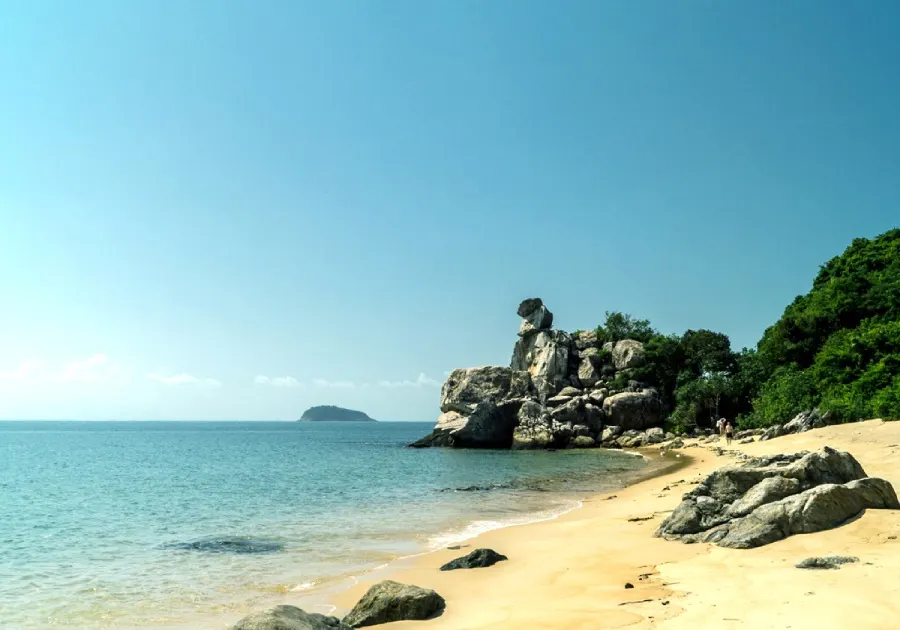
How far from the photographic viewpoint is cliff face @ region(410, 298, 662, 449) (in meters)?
69.4

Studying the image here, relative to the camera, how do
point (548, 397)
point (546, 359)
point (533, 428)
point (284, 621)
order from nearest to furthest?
point (284, 621)
point (533, 428)
point (548, 397)
point (546, 359)

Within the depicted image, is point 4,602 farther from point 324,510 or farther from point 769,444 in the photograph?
point 769,444

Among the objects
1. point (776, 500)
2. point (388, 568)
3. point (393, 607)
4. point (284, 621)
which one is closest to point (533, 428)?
point (388, 568)

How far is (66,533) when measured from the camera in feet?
68.8

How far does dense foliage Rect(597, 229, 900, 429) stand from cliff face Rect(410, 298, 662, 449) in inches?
152

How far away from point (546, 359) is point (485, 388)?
28.9ft

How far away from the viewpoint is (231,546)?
17.8 meters

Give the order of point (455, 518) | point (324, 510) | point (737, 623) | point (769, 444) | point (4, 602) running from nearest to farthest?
point (737, 623) → point (4, 602) → point (455, 518) → point (324, 510) → point (769, 444)

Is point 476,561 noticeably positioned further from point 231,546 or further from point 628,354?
point 628,354

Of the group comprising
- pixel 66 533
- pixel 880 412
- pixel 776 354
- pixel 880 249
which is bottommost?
pixel 66 533

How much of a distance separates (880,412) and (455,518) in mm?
22711

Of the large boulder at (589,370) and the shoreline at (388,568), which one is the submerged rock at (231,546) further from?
the large boulder at (589,370)

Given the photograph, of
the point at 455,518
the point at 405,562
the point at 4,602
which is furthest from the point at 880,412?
the point at 4,602

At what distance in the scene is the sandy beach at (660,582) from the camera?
7754mm
